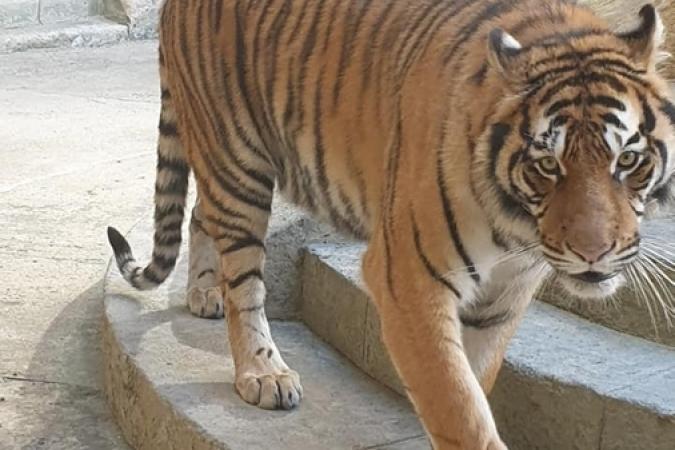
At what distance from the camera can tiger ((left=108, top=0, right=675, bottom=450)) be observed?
2.41 metres

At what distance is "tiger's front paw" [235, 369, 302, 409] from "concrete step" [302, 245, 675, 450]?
0.28 m

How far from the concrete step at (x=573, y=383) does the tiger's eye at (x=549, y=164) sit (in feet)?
2.29

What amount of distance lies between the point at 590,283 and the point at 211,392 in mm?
1275

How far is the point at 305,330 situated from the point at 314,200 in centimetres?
64

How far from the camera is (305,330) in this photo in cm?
393

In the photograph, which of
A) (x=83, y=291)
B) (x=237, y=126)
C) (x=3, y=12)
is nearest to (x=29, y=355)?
(x=83, y=291)

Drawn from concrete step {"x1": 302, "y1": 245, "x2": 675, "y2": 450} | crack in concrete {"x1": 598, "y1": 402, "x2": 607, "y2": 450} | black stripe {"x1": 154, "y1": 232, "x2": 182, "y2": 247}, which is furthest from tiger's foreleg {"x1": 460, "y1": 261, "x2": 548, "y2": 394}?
black stripe {"x1": 154, "y1": 232, "x2": 182, "y2": 247}

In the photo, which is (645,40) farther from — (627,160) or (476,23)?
(476,23)

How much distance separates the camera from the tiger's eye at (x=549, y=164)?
94.1 inches

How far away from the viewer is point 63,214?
536 centimetres

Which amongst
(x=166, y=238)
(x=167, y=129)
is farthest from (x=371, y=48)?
(x=166, y=238)

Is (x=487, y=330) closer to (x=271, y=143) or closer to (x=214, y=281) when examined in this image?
(x=271, y=143)

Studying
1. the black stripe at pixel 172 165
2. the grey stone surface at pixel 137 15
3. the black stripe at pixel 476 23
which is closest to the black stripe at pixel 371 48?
the black stripe at pixel 476 23

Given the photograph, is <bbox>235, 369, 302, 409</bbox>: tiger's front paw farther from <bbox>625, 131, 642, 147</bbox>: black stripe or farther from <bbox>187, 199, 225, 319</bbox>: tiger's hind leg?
<bbox>625, 131, 642, 147</bbox>: black stripe
